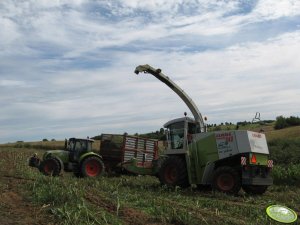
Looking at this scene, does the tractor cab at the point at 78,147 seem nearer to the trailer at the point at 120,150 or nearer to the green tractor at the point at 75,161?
the green tractor at the point at 75,161

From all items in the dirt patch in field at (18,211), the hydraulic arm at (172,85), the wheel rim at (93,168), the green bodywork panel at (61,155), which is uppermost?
the hydraulic arm at (172,85)

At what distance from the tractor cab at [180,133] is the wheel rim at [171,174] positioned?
637 mm

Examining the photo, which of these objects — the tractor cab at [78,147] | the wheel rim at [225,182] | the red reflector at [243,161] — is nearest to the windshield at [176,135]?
the wheel rim at [225,182]

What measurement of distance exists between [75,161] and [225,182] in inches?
357

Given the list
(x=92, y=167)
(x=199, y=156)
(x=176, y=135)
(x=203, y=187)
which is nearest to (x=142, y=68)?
(x=176, y=135)

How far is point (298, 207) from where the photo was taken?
1177cm

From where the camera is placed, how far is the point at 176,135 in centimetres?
1688

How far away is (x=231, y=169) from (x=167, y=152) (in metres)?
3.22

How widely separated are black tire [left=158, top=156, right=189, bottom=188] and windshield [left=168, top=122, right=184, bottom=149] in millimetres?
499

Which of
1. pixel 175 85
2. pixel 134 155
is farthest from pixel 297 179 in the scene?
pixel 134 155

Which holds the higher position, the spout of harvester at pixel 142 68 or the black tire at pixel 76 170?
the spout of harvester at pixel 142 68

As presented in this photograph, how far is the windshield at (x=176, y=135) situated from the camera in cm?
1669

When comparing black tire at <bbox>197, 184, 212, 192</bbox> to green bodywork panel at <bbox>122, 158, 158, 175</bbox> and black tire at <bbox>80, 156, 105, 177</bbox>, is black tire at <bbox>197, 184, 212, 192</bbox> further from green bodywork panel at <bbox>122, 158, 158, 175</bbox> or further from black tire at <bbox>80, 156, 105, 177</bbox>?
black tire at <bbox>80, 156, 105, 177</bbox>

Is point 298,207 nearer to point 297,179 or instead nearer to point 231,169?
point 231,169
